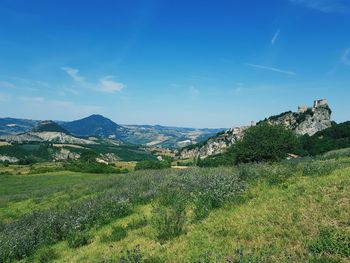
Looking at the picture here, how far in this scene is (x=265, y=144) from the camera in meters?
59.5

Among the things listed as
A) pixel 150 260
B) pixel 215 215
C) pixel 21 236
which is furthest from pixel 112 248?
pixel 21 236

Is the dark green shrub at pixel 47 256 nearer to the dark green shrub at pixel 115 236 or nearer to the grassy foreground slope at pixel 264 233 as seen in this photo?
the grassy foreground slope at pixel 264 233

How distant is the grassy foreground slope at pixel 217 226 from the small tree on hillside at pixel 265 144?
43890 mm

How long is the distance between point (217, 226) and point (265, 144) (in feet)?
167

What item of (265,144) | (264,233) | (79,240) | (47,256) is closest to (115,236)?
(79,240)

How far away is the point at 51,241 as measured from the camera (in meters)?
14.0

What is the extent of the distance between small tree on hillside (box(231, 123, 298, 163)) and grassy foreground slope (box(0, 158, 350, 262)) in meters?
43.9

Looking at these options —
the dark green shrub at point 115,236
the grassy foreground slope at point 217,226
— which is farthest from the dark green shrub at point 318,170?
the dark green shrub at point 115,236

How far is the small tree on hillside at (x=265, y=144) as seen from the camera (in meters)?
59.4

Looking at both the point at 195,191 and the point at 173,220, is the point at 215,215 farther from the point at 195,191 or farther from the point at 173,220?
the point at 195,191

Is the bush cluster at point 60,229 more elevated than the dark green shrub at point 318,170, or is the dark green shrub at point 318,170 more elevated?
the dark green shrub at point 318,170

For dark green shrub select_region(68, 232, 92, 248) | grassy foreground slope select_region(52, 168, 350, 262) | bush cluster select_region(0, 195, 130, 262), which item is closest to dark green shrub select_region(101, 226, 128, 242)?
grassy foreground slope select_region(52, 168, 350, 262)

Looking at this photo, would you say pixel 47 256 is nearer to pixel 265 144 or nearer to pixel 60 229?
pixel 60 229

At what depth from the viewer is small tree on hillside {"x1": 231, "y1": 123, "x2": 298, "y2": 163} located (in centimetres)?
5938
